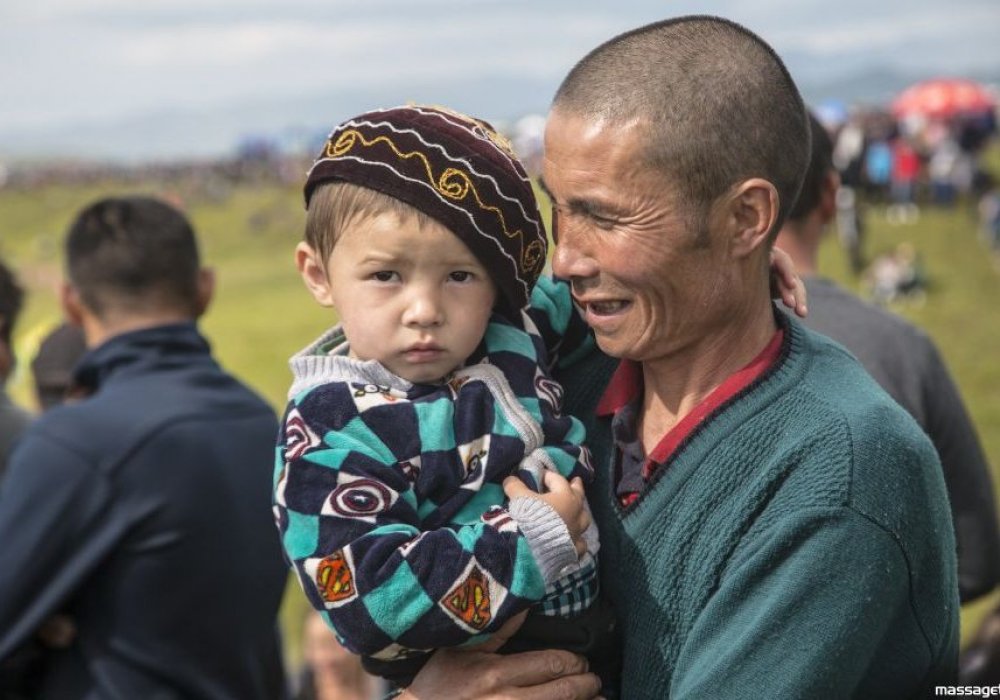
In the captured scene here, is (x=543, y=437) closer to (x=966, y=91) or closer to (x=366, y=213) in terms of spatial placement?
(x=366, y=213)

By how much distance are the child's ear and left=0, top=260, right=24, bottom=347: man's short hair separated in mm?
3130

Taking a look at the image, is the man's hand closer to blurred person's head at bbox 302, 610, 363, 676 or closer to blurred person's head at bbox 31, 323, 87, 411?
blurred person's head at bbox 302, 610, 363, 676

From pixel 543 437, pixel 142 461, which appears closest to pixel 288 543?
pixel 543 437

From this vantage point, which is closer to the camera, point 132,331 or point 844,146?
point 132,331

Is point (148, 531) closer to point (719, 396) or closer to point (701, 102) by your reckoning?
point (719, 396)

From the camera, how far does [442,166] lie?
2385 millimetres

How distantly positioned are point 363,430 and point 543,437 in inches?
15.2

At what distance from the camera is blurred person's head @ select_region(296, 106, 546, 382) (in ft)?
7.78

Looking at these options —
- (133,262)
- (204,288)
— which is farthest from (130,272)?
(204,288)

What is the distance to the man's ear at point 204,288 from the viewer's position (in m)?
4.63

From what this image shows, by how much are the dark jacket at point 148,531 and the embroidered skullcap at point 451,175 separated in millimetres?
1804

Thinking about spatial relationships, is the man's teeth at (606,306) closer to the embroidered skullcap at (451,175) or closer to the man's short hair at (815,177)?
the embroidered skullcap at (451,175)

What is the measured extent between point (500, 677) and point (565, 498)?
386mm

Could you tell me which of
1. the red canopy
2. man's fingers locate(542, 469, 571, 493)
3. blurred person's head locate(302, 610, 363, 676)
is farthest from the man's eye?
the red canopy
